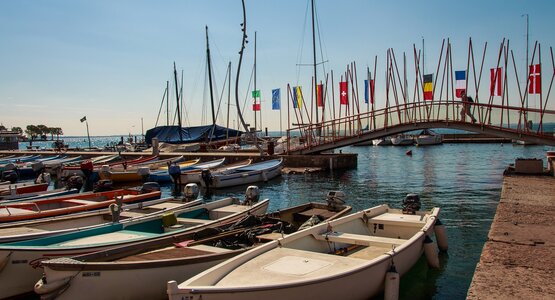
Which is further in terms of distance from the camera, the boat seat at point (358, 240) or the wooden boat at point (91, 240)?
the boat seat at point (358, 240)

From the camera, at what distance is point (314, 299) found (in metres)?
6.20

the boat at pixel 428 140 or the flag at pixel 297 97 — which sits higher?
the flag at pixel 297 97

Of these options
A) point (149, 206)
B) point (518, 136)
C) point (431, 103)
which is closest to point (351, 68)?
point (431, 103)

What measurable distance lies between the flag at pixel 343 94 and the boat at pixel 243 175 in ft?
34.2

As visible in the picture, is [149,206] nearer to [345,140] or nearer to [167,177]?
[167,177]

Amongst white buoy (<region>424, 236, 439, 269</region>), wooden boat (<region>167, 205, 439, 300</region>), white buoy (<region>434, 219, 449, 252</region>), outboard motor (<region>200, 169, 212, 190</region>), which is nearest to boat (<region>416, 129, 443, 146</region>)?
outboard motor (<region>200, 169, 212, 190</region>)

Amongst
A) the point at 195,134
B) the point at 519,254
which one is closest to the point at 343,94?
the point at 195,134

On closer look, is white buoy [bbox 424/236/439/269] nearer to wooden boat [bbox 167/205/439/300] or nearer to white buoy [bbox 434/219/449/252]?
wooden boat [bbox 167/205/439/300]

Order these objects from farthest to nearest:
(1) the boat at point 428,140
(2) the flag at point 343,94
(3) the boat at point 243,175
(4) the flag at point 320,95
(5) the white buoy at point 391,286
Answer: (1) the boat at point 428,140
(4) the flag at point 320,95
(2) the flag at point 343,94
(3) the boat at point 243,175
(5) the white buoy at point 391,286

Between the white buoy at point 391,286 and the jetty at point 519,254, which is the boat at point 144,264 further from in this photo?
the jetty at point 519,254

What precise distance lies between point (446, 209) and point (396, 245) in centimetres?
1035

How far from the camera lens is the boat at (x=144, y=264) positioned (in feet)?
22.4

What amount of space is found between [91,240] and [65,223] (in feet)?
7.85

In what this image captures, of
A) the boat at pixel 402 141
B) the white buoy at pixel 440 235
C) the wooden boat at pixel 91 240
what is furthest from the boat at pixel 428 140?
the wooden boat at pixel 91 240
